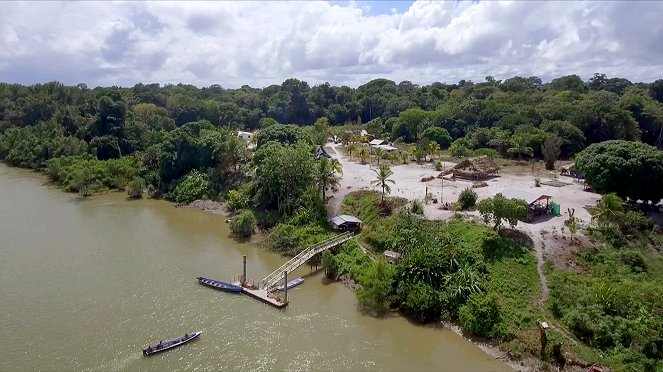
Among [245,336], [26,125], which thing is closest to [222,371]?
[245,336]

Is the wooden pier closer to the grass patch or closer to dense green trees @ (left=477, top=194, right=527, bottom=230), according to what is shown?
dense green trees @ (left=477, top=194, right=527, bottom=230)

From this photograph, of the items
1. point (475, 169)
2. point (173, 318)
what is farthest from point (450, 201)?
point (173, 318)

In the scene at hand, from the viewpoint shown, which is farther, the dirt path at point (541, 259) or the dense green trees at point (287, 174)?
the dense green trees at point (287, 174)

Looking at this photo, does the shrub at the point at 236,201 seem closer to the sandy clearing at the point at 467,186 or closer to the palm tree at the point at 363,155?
the sandy clearing at the point at 467,186

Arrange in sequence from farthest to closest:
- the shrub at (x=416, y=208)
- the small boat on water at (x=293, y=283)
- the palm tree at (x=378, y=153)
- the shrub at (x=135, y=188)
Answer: the palm tree at (x=378, y=153) → the shrub at (x=135, y=188) → the shrub at (x=416, y=208) → the small boat on water at (x=293, y=283)

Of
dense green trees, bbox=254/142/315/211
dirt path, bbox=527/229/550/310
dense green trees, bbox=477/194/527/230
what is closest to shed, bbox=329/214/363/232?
dense green trees, bbox=254/142/315/211

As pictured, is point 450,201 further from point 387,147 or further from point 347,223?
point 387,147

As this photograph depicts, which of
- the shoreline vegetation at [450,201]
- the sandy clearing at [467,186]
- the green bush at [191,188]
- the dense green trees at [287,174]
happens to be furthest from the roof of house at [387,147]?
the green bush at [191,188]
